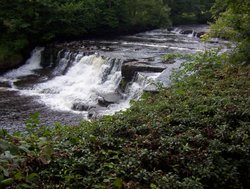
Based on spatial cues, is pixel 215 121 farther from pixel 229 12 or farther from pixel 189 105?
pixel 229 12

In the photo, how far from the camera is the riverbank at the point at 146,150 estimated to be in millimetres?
4398

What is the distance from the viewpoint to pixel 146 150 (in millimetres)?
5031

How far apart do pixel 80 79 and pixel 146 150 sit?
1359 centimetres

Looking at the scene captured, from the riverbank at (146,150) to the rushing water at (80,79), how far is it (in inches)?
216

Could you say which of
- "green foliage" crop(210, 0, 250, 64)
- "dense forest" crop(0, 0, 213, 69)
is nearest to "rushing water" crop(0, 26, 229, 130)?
"dense forest" crop(0, 0, 213, 69)

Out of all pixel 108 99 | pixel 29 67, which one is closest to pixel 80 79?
pixel 108 99

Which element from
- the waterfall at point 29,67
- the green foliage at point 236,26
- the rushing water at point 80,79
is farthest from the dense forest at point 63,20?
the green foliage at point 236,26

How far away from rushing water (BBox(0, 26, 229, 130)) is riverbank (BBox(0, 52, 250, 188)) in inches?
216

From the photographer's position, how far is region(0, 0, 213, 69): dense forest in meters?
21.7

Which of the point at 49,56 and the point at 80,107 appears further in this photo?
the point at 49,56

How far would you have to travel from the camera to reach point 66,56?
20688 mm

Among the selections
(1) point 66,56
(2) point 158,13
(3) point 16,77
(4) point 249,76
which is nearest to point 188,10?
(2) point 158,13

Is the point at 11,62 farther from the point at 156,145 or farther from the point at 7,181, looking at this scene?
the point at 7,181

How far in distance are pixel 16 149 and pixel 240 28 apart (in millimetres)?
8980
